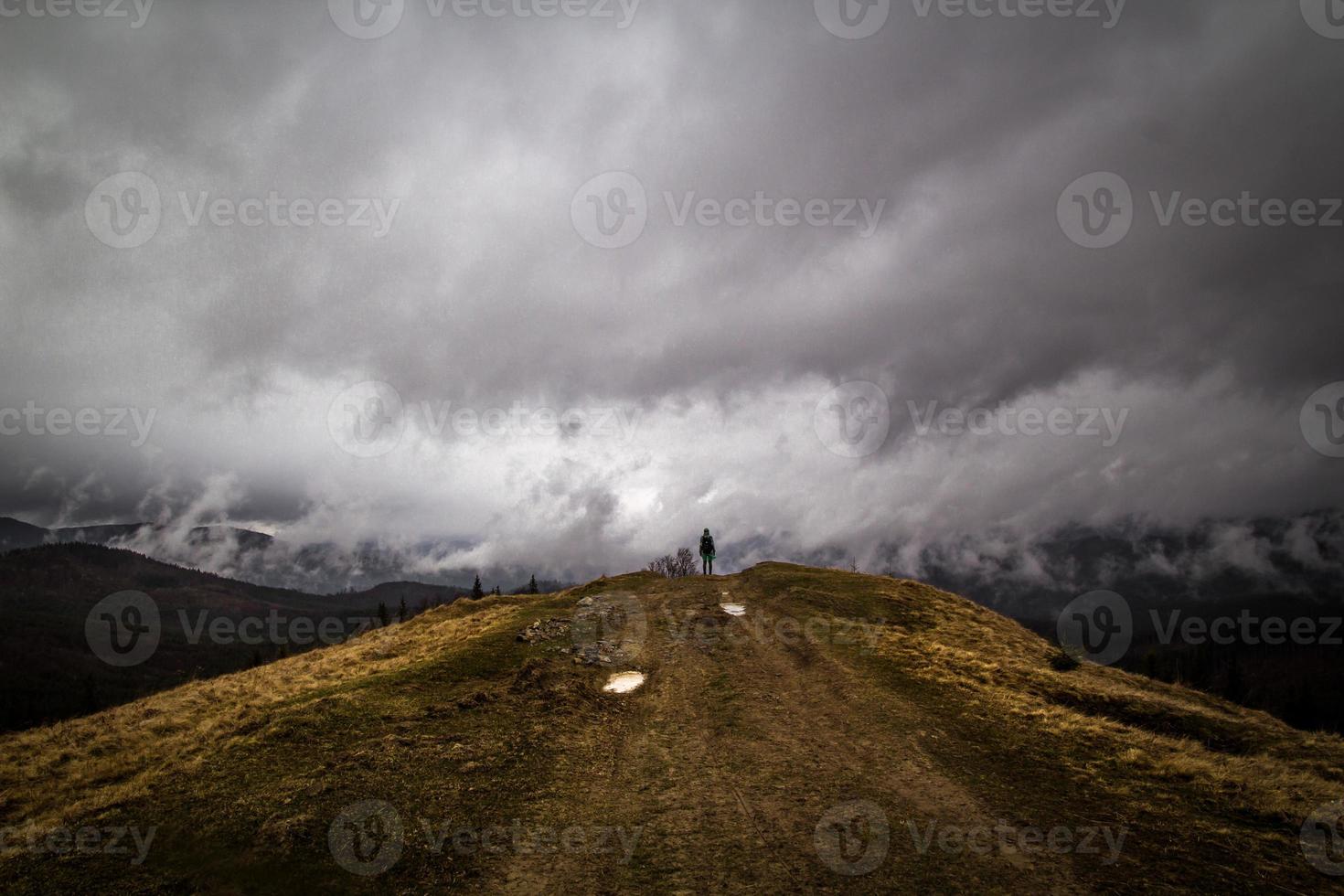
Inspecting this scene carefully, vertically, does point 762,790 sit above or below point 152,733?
below

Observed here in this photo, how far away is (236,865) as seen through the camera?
10297 millimetres

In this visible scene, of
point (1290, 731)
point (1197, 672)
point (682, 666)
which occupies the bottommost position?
point (1197, 672)

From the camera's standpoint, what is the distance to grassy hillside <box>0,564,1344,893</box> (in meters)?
10.5

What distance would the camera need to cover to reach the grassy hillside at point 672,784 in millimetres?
10492

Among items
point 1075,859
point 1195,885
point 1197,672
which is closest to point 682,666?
point 1075,859

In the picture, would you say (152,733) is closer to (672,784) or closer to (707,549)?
(672,784)

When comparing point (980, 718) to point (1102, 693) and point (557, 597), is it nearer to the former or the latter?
point (1102, 693)

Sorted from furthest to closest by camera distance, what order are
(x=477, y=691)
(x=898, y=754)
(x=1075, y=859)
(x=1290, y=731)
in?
(x=477, y=691) < (x=1290, y=731) < (x=898, y=754) < (x=1075, y=859)

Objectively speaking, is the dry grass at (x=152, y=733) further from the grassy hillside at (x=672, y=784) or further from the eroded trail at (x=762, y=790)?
the eroded trail at (x=762, y=790)

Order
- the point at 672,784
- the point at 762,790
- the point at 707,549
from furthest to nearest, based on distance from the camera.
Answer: the point at 707,549
the point at 672,784
the point at 762,790

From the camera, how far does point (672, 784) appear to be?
14250mm

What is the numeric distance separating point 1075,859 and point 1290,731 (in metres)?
13.4

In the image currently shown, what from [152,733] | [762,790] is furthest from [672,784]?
[152,733]

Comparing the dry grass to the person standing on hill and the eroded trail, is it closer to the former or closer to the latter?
the eroded trail
